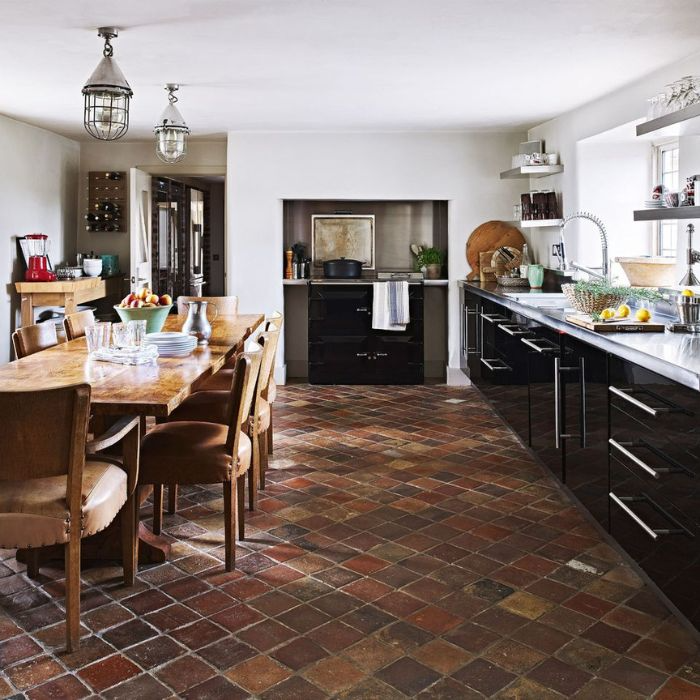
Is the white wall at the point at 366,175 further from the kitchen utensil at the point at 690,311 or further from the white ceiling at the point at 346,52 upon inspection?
the kitchen utensil at the point at 690,311

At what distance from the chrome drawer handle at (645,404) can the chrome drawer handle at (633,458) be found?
18 centimetres

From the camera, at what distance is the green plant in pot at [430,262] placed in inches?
305

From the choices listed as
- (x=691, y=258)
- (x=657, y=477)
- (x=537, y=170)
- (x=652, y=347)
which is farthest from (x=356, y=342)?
(x=657, y=477)

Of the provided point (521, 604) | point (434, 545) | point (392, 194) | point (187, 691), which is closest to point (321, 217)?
point (392, 194)

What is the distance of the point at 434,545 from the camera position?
11.3ft

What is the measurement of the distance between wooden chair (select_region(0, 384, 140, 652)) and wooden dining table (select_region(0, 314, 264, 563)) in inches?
5.7

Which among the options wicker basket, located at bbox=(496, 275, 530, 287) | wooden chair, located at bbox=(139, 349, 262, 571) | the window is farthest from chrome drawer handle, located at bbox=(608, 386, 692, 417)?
wicker basket, located at bbox=(496, 275, 530, 287)

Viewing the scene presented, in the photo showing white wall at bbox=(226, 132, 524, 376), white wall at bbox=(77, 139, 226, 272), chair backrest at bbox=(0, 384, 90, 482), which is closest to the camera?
chair backrest at bbox=(0, 384, 90, 482)

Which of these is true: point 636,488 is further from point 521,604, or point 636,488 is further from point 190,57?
point 190,57

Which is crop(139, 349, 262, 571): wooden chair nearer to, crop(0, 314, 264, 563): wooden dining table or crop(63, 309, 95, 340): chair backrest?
crop(0, 314, 264, 563): wooden dining table

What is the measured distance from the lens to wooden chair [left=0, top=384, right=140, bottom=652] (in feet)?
7.57

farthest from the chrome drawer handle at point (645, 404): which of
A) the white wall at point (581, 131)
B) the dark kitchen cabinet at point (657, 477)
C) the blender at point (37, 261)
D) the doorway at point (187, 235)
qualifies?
the doorway at point (187, 235)

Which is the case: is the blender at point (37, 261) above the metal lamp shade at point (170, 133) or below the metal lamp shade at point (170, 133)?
below

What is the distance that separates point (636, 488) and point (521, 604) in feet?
1.99
